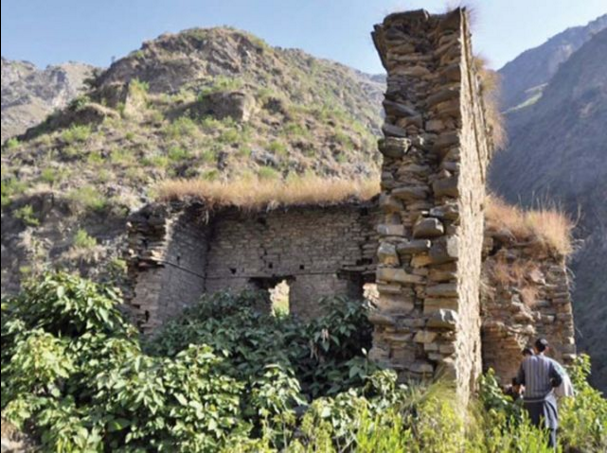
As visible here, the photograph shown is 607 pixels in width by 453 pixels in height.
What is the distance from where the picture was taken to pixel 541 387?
5.47 m

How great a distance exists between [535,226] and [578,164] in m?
16.2

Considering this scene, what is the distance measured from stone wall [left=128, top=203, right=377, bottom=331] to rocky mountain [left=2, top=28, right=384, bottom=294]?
8.22m

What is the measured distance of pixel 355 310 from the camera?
612 centimetres

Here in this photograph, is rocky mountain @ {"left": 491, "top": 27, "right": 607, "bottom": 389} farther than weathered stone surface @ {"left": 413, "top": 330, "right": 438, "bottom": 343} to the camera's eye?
Yes

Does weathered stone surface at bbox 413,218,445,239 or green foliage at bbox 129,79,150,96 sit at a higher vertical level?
green foliage at bbox 129,79,150,96

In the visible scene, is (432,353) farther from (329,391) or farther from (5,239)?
(5,239)

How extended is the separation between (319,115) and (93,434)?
88.6 feet

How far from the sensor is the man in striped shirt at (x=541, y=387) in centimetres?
533

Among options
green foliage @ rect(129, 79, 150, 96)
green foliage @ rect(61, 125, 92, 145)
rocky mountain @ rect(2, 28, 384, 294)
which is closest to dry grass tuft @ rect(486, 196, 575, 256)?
rocky mountain @ rect(2, 28, 384, 294)

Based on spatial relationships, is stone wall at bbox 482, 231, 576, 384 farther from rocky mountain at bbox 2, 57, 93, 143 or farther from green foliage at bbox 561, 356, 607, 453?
rocky mountain at bbox 2, 57, 93, 143

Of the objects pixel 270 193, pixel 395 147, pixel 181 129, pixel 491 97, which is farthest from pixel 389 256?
pixel 181 129

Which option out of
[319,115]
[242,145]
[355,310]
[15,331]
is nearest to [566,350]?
[355,310]

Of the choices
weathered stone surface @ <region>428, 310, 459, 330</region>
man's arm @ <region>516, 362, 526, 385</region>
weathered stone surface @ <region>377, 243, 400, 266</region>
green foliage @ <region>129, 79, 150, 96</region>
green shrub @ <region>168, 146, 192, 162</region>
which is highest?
green foliage @ <region>129, 79, 150, 96</region>

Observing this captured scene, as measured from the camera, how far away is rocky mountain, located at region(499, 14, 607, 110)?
4237 centimetres
